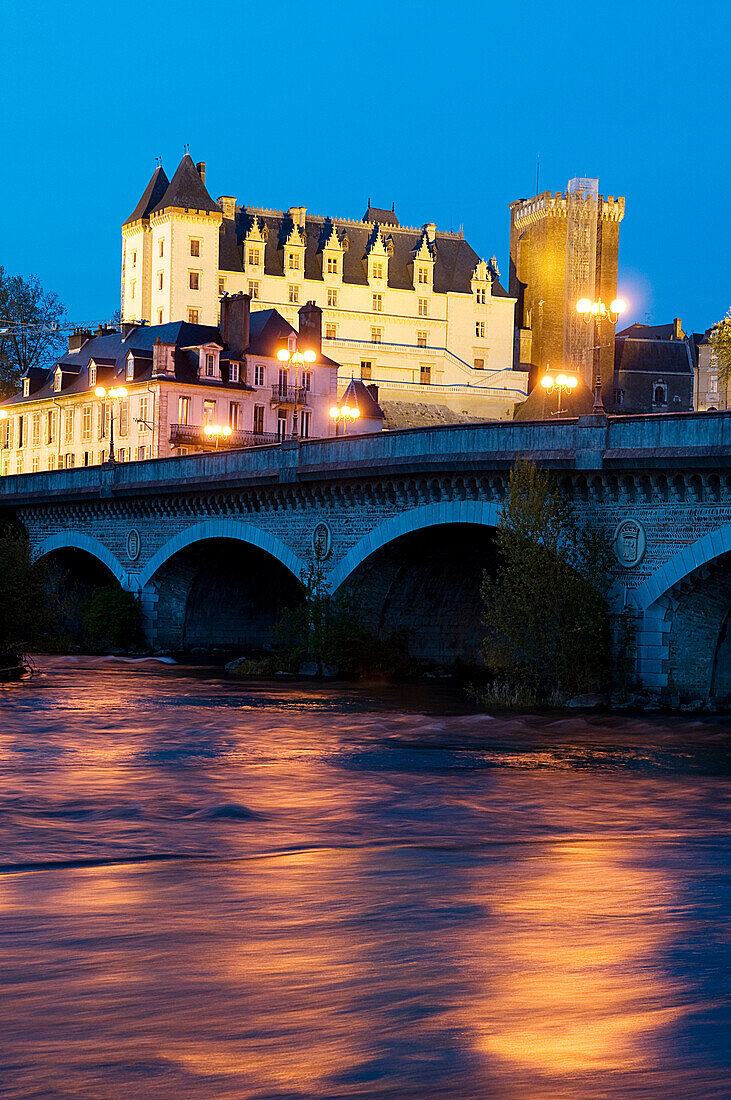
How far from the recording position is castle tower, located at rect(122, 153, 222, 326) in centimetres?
9725

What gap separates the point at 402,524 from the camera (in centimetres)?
3572

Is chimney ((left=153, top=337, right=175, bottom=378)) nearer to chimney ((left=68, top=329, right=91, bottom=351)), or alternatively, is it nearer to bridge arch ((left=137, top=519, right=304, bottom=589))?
chimney ((left=68, top=329, right=91, bottom=351))

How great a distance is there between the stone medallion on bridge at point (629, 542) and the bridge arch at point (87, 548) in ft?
79.4

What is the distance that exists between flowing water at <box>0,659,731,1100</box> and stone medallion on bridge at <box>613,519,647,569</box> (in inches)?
202

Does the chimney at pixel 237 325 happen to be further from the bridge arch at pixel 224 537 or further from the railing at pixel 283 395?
the bridge arch at pixel 224 537

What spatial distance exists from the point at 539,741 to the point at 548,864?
35.6 ft

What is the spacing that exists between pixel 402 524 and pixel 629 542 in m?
7.59

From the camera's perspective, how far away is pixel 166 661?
1770 inches

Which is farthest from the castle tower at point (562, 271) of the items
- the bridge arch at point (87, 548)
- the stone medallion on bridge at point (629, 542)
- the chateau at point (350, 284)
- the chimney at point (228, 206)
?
the stone medallion on bridge at point (629, 542)

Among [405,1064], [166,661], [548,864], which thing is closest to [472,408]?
[166,661]

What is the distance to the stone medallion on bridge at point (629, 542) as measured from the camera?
2934 cm

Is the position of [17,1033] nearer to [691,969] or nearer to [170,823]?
[691,969]

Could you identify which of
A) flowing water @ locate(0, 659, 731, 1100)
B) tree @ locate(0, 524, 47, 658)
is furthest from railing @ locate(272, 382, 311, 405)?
flowing water @ locate(0, 659, 731, 1100)

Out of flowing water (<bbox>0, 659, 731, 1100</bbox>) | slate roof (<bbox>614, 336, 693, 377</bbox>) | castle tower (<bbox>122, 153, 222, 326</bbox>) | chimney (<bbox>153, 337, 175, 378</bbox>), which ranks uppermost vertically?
castle tower (<bbox>122, 153, 222, 326</bbox>)
